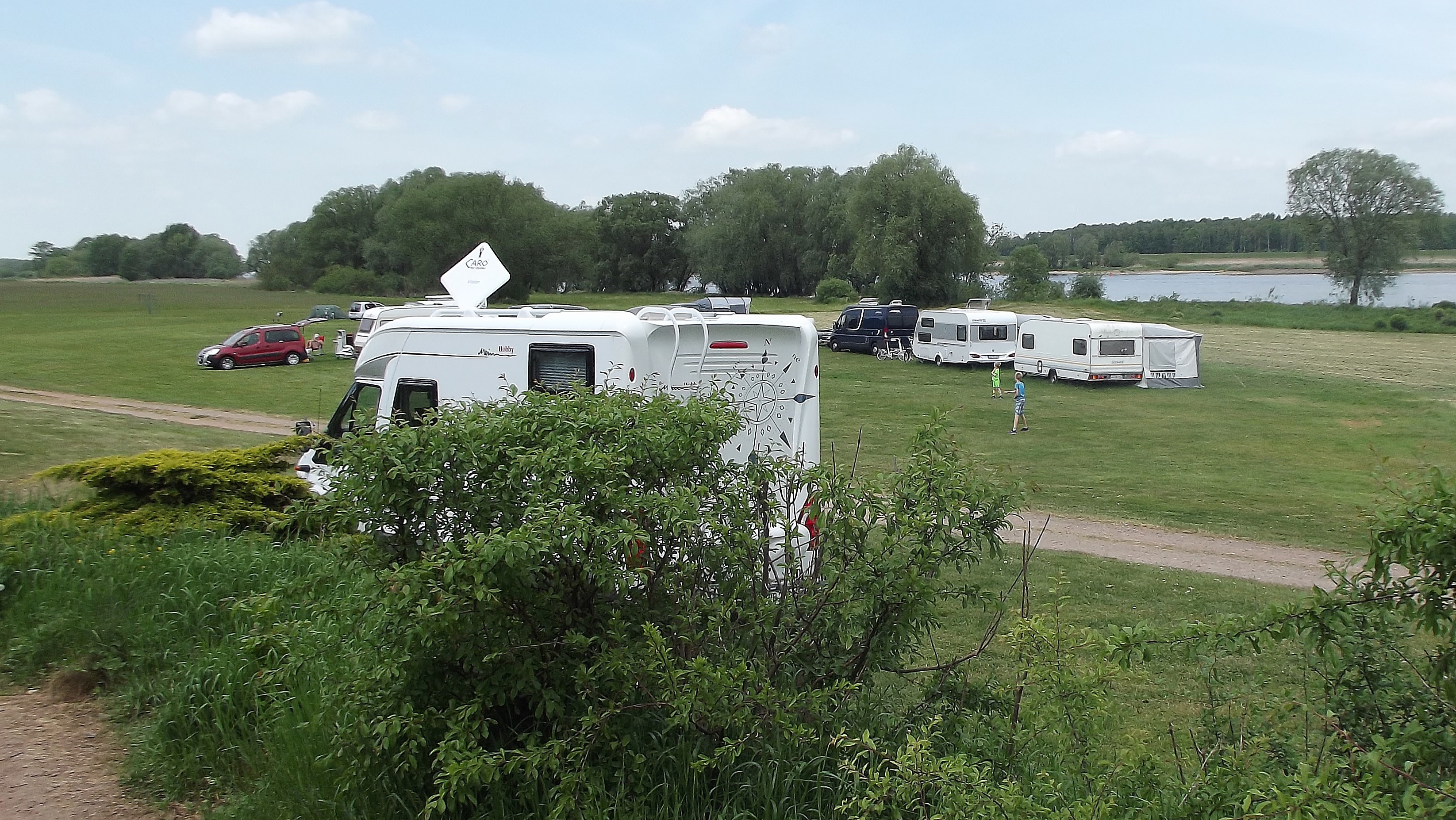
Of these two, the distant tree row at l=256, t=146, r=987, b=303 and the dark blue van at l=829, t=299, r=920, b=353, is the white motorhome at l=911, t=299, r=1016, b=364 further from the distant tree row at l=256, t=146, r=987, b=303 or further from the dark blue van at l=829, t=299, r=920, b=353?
the distant tree row at l=256, t=146, r=987, b=303

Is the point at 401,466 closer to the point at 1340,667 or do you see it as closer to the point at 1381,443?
the point at 1340,667

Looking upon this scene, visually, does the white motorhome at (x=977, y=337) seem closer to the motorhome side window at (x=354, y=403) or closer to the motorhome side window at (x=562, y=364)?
the motorhome side window at (x=354, y=403)

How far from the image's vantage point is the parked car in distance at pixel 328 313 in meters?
59.5

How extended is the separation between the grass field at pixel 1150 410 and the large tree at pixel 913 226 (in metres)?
20.6

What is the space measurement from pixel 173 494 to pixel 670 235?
10119 centimetres

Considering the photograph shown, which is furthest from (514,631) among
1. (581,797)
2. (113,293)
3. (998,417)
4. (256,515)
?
(113,293)

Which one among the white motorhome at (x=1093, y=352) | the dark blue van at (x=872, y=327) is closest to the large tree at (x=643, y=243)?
the dark blue van at (x=872, y=327)

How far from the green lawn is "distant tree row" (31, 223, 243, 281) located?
95.4m

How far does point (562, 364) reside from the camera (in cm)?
881

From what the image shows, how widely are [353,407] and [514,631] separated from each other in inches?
274

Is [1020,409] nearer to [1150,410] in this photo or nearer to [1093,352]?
[1150,410]

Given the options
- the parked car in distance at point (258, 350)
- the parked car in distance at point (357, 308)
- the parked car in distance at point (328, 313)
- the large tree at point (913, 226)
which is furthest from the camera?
the large tree at point (913, 226)

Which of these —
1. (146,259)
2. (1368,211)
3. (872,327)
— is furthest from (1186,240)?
(146,259)

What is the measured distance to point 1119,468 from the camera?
20.5 m
